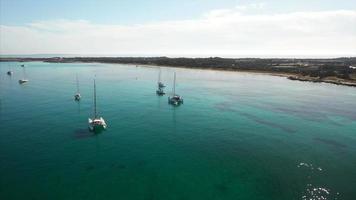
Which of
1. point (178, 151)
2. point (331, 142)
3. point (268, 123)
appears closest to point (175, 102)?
point (268, 123)

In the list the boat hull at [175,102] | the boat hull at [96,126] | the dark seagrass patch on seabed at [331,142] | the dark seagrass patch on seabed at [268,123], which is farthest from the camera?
the boat hull at [175,102]

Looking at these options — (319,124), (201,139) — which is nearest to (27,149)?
(201,139)

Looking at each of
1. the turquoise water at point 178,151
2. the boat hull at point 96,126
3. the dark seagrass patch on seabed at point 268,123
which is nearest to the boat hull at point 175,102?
the turquoise water at point 178,151

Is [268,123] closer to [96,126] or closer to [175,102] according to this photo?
[175,102]

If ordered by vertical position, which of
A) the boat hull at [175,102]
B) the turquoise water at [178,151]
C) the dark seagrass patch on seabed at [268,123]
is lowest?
the turquoise water at [178,151]

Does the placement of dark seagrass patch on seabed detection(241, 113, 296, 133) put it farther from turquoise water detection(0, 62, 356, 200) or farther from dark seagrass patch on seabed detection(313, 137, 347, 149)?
dark seagrass patch on seabed detection(313, 137, 347, 149)

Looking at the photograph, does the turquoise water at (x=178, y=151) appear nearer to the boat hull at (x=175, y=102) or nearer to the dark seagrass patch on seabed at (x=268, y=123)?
the dark seagrass patch on seabed at (x=268, y=123)

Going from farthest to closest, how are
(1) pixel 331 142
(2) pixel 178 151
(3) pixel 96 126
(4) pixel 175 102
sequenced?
(4) pixel 175 102, (3) pixel 96 126, (1) pixel 331 142, (2) pixel 178 151

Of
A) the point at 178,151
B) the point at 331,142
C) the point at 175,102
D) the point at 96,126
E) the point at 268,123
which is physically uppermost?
the point at 175,102
